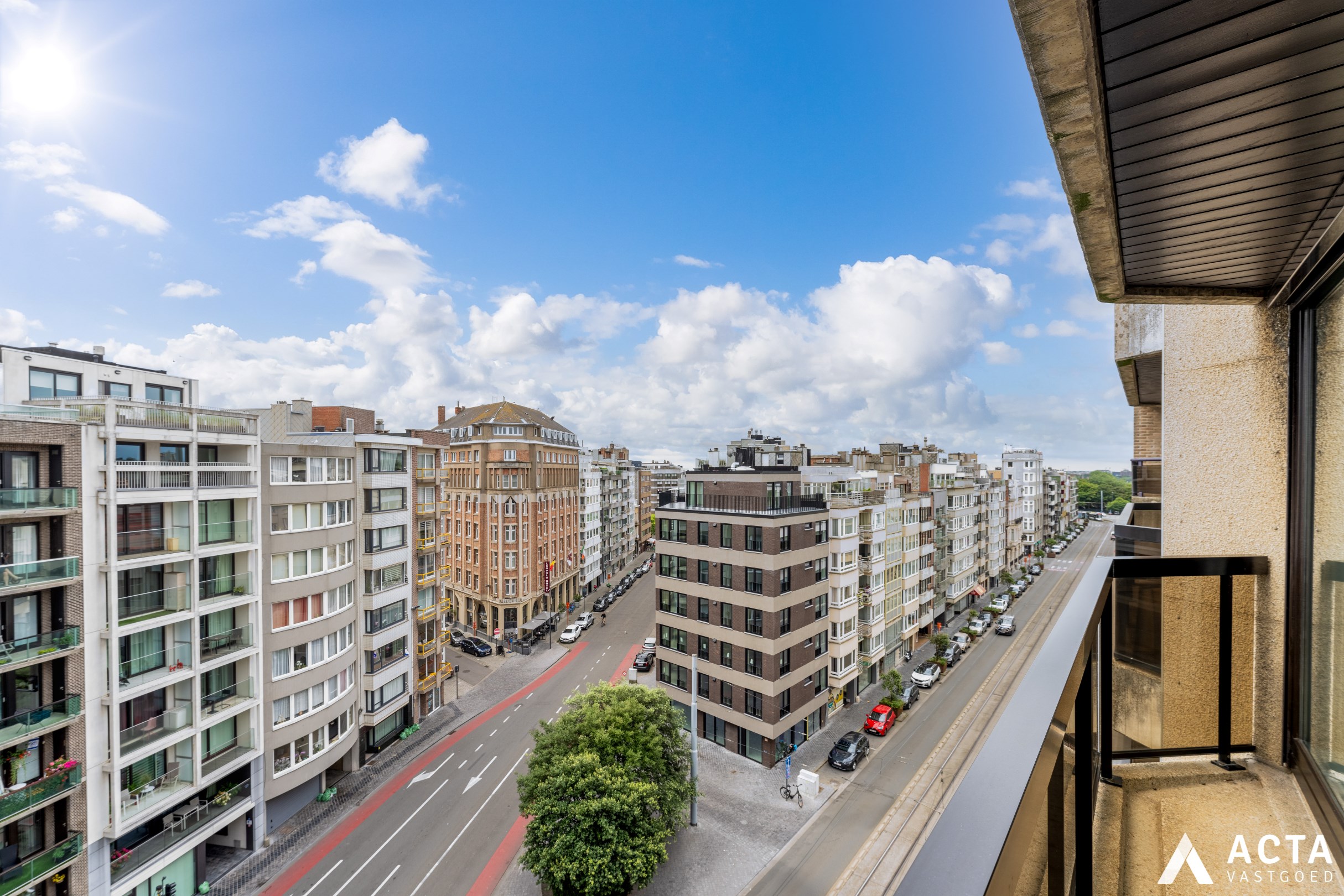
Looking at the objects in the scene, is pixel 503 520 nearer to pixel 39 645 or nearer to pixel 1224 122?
pixel 39 645

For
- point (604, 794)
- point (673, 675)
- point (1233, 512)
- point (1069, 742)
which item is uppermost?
point (1233, 512)

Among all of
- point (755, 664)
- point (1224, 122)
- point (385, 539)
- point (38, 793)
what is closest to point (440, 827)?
point (38, 793)

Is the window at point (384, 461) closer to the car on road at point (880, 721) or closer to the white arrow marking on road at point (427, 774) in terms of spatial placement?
the white arrow marking on road at point (427, 774)

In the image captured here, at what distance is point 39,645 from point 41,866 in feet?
16.6

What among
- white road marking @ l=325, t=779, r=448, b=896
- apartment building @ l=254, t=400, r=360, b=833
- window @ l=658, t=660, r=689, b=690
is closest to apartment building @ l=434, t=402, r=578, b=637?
window @ l=658, t=660, r=689, b=690

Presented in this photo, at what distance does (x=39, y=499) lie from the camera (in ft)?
46.6

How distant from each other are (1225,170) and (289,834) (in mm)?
26724

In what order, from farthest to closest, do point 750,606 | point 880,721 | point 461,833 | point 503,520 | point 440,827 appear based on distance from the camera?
point 503,520, point 880,721, point 750,606, point 440,827, point 461,833

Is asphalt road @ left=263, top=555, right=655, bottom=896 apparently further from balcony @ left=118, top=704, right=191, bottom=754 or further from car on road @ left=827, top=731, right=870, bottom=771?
car on road @ left=827, top=731, right=870, bottom=771

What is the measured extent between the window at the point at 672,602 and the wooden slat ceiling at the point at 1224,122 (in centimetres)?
2465

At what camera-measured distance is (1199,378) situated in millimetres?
5898

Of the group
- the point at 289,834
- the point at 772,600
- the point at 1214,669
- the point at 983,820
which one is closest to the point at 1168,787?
the point at 1214,669

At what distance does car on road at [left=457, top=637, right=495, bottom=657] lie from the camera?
38.9 metres

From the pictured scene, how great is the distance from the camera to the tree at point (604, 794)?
48.6 feet
